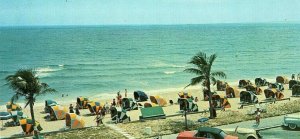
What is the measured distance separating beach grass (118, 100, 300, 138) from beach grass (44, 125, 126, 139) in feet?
3.33

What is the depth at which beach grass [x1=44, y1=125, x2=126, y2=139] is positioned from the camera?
23178 mm

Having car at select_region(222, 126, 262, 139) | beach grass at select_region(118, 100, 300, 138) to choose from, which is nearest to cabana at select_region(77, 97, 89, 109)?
beach grass at select_region(118, 100, 300, 138)

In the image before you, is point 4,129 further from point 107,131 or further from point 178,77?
point 178,77

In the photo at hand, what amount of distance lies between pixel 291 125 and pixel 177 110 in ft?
46.2

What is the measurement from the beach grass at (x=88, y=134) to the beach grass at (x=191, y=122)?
1.02 m

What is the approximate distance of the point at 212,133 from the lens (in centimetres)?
1944

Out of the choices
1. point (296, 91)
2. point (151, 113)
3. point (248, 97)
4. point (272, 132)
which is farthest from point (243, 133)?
point (296, 91)

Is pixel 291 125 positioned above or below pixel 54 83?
below

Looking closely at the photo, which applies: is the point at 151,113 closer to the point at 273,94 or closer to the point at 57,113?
the point at 57,113

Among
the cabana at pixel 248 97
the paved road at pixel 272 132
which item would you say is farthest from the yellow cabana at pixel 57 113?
the cabana at pixel 248 97

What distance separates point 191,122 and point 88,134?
7.11m

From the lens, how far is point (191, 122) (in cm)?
2652

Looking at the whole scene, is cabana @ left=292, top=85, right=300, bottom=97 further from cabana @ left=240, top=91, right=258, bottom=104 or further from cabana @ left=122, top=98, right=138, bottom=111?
cabana @ left=122, top=98, right=138, bottom=111

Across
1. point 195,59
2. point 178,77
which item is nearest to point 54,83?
point 178,77
